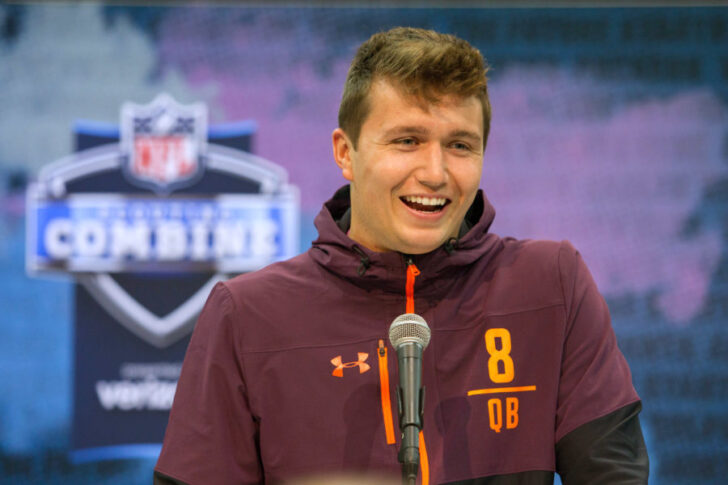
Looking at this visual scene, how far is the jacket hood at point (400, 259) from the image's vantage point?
1.51 metres

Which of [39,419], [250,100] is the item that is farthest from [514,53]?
[39,419]

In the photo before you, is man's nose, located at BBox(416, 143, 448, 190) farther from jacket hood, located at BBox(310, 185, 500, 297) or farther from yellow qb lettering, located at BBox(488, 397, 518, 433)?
yellow qb lettering, located at BBox(488, 397, 518, 433)

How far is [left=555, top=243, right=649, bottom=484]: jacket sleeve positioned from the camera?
4.30 ft

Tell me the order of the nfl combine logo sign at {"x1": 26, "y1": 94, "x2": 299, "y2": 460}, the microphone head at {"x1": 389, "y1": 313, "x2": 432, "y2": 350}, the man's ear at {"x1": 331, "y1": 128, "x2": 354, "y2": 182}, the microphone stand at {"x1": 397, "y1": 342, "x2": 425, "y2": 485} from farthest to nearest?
1. the nfl combine logo sign at {"x1": 26, "y1": 94, "x2": 299, "y2": 460}
2. the man's ear at {"x1": 331, "y1": 128, "x2": 354, "y2": 182}
3. the microphone head at {"x1": 389, "y1": 313, "x2": 432, "y2": 350}
4. the microphone stand at {"x1": 397, "y1": 342, "x2": 425, "y2": 485}

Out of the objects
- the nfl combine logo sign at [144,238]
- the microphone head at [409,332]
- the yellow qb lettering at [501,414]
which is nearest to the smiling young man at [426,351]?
the yellow qb lettering at [501,414]

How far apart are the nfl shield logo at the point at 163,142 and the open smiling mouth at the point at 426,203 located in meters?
2.10

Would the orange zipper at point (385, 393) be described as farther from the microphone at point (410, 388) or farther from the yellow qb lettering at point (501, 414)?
the microphone at point (410, 388)

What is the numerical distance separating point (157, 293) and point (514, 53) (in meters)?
1.85

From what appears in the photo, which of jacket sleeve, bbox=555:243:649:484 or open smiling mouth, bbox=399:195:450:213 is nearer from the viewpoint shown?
jacket sleeve, bbox=555:243:649:484

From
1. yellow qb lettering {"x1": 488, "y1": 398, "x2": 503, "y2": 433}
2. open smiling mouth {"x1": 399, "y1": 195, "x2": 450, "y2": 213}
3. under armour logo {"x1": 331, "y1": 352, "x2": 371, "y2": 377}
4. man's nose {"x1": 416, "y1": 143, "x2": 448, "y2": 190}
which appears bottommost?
yellow qb lettering {"x1": 488, "y1": 398, "x2": 503, "y2": 433}

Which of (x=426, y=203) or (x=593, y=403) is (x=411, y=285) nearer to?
(x=426, y=203)

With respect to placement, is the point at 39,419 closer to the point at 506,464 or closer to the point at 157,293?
the point at 157,293

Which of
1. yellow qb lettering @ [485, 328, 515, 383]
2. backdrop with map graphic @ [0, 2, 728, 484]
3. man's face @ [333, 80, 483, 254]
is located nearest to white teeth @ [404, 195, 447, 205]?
man's face @ [333, 80, 483, 254]

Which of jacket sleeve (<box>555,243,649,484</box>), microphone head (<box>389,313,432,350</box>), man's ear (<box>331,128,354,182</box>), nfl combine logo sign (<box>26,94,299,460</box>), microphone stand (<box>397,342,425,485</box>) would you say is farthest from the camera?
nfl combine logo sign (<box>26,94,299,460</box>)
